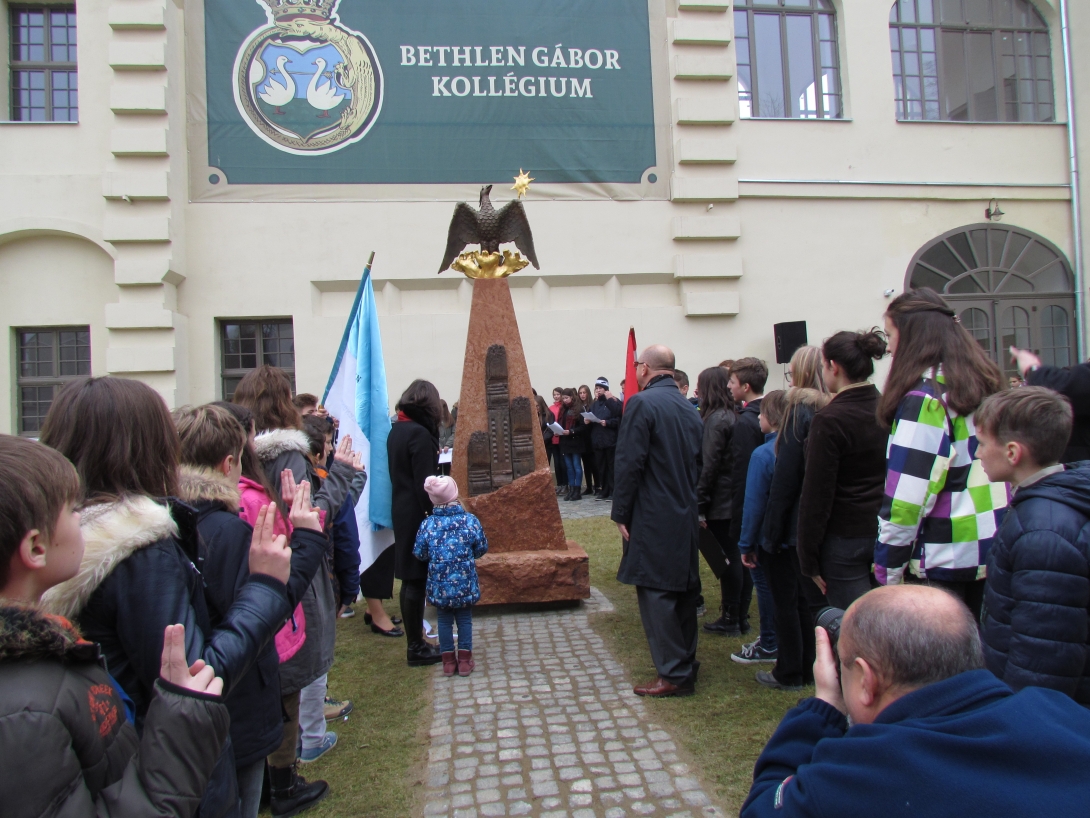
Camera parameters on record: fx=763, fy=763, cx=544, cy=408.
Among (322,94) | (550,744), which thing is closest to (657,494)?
(550,744)

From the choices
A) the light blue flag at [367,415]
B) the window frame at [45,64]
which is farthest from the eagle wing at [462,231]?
the window frame at [45,64]

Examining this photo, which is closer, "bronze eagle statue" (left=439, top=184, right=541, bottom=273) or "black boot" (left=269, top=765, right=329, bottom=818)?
"black boot" (left=269, top=765, right=329, bottom=818)

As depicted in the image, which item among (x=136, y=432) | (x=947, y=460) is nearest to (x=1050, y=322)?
(x=947, y=460)

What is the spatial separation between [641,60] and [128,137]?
8.18m

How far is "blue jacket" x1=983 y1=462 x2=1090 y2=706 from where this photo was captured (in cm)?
200

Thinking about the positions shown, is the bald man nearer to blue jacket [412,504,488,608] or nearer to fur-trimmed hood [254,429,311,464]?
fur-trimmed hood [254,429,311,464]

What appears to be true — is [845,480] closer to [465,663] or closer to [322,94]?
[465,663]

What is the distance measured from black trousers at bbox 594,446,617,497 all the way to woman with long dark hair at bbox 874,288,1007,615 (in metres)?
9.13

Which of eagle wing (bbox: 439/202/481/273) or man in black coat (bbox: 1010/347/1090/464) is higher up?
eagle wing (bbox: 439/202/481/273)

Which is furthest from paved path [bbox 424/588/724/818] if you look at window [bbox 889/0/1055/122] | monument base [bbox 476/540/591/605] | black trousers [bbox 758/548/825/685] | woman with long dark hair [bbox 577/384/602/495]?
window [bbox 889/0/1055/122]

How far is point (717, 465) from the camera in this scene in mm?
5359

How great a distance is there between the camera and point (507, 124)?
12477mm

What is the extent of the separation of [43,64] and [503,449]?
11202 mm

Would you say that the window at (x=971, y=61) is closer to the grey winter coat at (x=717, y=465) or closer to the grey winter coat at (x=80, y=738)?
the grey winter coat at (x=717, y=465)
